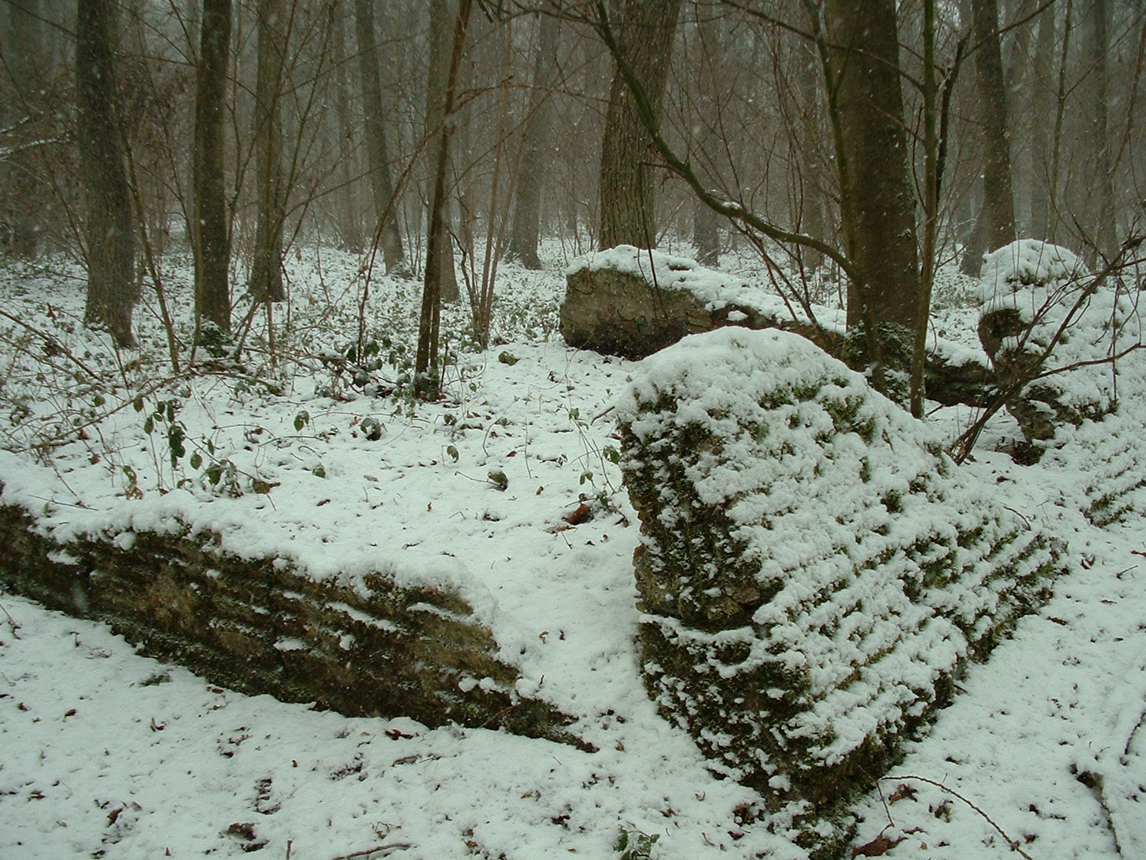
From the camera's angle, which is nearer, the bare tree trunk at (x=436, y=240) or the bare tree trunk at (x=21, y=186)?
the bare tree trunk at (x=436, y=240)

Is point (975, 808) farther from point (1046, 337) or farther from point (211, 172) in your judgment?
point (211, 172)

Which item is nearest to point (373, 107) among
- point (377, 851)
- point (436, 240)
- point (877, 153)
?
point (436, 240)

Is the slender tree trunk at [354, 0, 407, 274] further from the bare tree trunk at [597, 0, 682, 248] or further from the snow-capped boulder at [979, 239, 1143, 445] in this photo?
the snow-capped boulder at [979, 239, 1143, 445]

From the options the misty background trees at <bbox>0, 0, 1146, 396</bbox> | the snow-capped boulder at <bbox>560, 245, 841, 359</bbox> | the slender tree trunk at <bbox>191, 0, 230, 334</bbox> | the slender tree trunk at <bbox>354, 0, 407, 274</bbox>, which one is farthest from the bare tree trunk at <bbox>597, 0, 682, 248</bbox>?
the slender tree trunk at <bbox>354, 0, 407, 274</bbox>

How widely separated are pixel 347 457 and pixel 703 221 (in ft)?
45.1

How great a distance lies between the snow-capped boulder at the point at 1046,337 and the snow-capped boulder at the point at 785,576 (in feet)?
6.24

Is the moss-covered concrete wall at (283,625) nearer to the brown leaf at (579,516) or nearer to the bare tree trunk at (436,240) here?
the brown leaf at (579,516)

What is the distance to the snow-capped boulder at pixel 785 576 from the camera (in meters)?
1.99

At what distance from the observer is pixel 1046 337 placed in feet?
14.0

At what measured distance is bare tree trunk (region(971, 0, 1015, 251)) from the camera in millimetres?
8539

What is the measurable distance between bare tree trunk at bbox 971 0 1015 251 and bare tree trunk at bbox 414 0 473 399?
7492mm

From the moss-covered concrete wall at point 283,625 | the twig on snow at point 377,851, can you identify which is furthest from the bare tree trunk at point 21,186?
the twig on snow at point 377,851

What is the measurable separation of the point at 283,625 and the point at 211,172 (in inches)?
205

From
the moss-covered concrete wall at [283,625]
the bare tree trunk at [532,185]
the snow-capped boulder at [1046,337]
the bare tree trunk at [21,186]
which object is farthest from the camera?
the bare tree trunk at [532,185]
